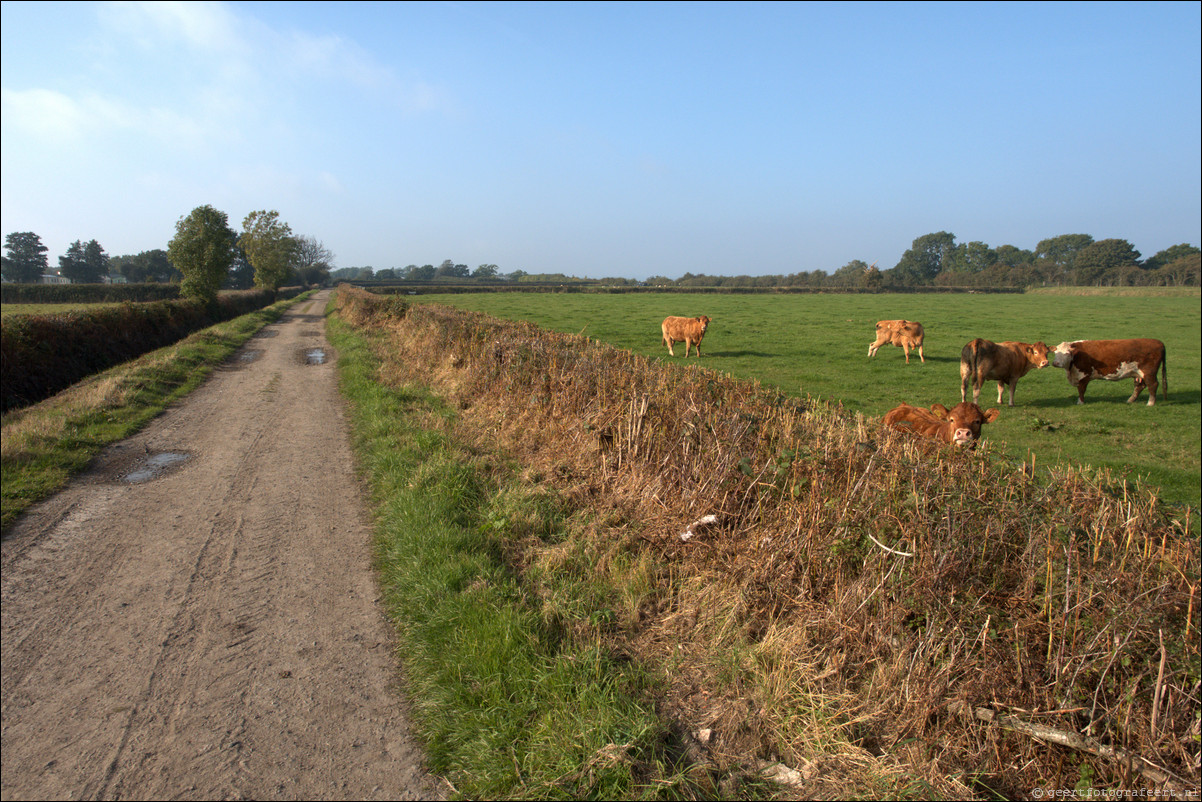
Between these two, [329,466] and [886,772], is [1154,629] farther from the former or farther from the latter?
[329,466]

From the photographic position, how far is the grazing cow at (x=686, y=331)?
20203 millimetres

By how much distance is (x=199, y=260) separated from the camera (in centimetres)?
3769

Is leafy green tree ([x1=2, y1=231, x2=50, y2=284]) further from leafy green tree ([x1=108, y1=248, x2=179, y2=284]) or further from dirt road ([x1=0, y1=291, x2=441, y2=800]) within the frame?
dirt road ([x1=0, y1=291, x2=441, y2=800])

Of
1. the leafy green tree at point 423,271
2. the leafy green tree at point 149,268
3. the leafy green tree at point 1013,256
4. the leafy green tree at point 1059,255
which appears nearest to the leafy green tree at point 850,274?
the leafy green tree at point 1013,256

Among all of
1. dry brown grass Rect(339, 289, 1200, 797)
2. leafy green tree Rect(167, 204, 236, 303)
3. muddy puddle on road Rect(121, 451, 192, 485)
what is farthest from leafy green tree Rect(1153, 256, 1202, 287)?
leafy green tree Rect(167, 204, 236, 303)

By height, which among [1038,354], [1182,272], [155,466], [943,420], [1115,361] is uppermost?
[1182,272]

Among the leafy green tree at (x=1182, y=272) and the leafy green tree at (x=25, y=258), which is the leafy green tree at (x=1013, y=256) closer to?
the leafy green tree at (x=1182, y=272)

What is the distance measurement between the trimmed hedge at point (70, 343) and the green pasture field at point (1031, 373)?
16.6 m

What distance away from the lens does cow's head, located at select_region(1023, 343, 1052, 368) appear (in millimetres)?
13469

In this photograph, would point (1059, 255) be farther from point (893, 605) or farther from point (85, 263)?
point (85, 263)

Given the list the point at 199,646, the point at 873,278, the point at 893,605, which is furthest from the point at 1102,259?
the point at 873,278

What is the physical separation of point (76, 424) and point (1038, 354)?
18.2 m

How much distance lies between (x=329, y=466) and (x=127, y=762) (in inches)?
201

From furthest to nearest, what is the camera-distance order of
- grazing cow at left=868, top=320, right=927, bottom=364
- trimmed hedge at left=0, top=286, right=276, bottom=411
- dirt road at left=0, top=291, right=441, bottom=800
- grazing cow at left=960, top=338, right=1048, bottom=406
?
grazing cow at left=868, top=320, right=927, bottom=364
trimmed hedge at left=0, top=286, right=276, bottom=411
grazing cow at left=960, top=338, right=1048, bottom=406
dirt road at left=0, top=291, right=441, bottom=800
